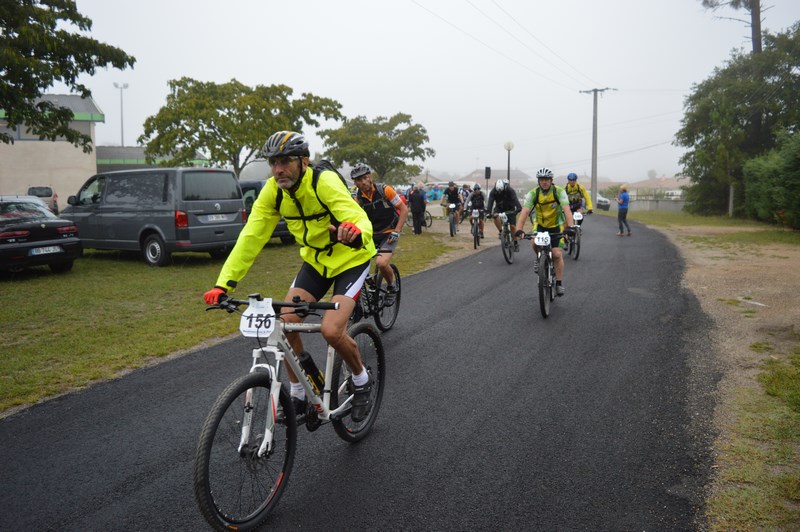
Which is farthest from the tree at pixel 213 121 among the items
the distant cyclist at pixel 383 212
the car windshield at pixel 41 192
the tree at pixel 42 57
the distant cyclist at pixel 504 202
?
the distant cyclist at pixel 383 212

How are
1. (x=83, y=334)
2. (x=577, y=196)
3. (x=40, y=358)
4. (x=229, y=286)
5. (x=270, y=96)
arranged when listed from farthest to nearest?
1. (x=270, y=96)
2. (x=577, y=196)
3. (x=83, y=334)
4. (x=40, y=358)
5. (x=229, y=286)

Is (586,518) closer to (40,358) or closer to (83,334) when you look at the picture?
(40,358)

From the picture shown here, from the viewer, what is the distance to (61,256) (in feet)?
38.5

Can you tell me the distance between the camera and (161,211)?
42.1 feet

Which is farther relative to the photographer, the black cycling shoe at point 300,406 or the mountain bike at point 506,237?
the mountain bike at point 506,237

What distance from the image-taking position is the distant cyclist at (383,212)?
7547 mm

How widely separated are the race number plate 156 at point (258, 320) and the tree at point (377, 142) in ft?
126

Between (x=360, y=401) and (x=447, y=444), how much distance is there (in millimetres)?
714

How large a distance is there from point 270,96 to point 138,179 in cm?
1717

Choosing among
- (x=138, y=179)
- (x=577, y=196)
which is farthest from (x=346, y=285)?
(x=577, y=196)

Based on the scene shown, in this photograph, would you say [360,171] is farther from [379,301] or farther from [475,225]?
[475,225]

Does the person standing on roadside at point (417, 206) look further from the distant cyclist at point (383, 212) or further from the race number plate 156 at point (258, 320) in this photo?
the race number plate 156 at point (258, 320)

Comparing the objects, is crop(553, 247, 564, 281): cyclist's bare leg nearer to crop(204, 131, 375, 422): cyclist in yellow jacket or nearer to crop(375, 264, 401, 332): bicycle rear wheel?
crop(375, 264, 401, 332): bicycle rear wheel

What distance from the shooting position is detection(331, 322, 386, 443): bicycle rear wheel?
12.9 ft
